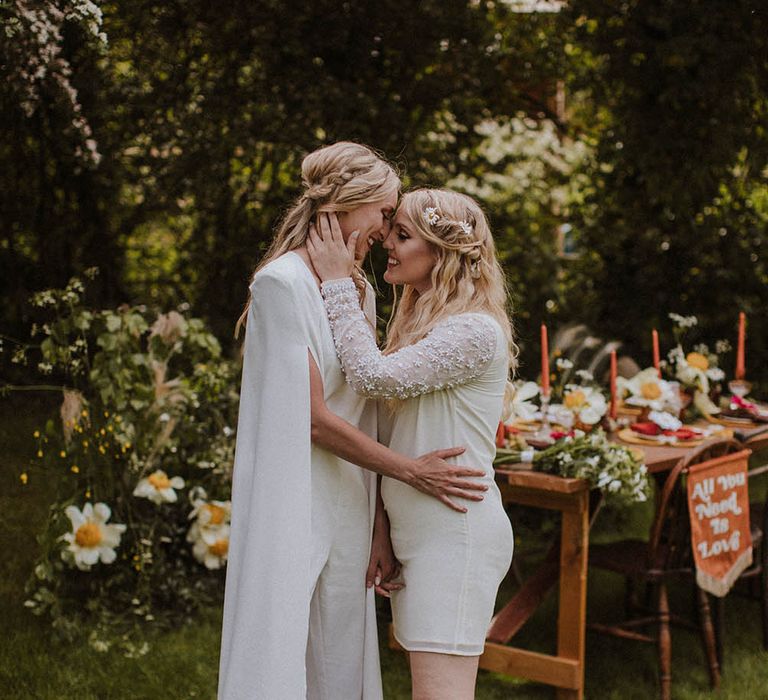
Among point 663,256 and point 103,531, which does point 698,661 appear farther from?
point 663,256

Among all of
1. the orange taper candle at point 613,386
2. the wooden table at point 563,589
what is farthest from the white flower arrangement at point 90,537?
the orange taper candle at point 613,386

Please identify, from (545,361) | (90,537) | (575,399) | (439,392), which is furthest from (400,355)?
(90,537)

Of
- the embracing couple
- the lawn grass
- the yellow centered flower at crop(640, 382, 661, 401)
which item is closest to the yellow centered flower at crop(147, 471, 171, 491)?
the lawn grass

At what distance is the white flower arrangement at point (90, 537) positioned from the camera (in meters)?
3.79

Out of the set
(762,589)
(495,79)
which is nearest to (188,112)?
(495,79)

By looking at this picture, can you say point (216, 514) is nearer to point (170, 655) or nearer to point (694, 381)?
point (170, 655)

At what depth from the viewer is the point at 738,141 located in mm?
6223

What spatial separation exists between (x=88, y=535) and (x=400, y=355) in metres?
2.07

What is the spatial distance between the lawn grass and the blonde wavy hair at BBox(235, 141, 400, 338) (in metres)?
1.92

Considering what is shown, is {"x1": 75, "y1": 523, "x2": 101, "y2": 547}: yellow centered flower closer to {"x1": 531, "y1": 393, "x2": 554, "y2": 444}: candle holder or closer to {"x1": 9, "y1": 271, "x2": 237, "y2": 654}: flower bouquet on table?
{"x1": 9, "y1": 271, "x2": 237, "y2": 654}: flower bouquet on table

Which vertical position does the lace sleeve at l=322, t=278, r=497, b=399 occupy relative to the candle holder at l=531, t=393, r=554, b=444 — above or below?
above

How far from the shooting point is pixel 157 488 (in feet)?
12.9

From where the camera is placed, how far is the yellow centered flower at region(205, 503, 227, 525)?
4.06m

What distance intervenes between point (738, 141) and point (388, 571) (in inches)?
188
